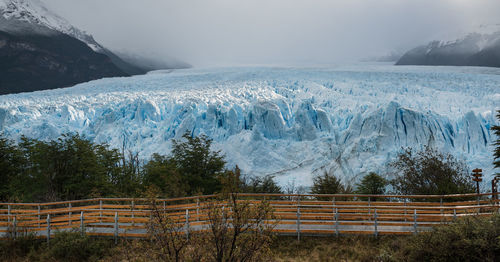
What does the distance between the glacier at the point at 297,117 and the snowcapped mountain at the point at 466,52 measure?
32.1 ft

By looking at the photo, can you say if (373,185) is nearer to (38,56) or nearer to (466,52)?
(466,52)

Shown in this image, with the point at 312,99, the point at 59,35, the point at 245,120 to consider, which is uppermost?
the point at 59,35

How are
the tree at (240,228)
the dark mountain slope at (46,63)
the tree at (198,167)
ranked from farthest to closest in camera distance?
the dark mountain slope at (46,63) → the tree at (198,167) → the tree at (240,228)

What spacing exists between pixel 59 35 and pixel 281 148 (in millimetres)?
65585

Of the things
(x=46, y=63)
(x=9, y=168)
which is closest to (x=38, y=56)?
(x=46, y=63)

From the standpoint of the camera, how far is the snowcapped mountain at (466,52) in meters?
45.2

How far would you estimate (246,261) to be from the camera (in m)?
7.05

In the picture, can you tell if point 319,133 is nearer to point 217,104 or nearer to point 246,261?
point 217,104

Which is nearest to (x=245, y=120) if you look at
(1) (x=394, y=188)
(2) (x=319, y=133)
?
(2) (x=319, y=133)

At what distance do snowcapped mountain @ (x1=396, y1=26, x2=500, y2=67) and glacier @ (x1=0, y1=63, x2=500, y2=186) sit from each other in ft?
32.1

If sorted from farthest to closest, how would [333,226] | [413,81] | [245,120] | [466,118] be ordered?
1. [413,81]
2. [245,120]
3. [466,118]
4. [333,226]

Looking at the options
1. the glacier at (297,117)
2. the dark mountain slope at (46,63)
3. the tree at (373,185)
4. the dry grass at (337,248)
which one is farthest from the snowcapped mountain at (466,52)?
the dark mountain slope at (46,63)

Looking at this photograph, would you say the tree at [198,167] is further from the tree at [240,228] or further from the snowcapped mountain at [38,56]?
the snowcapped mountain at [38,56]

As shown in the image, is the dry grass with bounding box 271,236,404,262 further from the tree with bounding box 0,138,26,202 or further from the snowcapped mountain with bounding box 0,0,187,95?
the snowcapped mountain with bounding box 0,0,187,95
